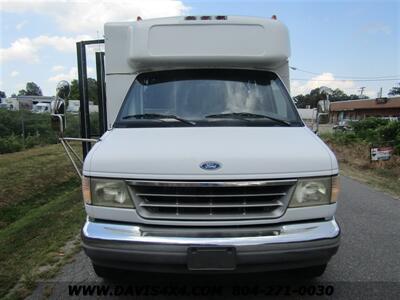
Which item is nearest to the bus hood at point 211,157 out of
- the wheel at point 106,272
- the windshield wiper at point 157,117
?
the windshield wiper at point 157,117

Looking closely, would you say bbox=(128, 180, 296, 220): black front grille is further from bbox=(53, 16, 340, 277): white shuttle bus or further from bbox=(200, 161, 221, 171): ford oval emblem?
bbox=(200, 161, 221, 171): ford oval emblem

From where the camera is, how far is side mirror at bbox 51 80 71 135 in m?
5.12

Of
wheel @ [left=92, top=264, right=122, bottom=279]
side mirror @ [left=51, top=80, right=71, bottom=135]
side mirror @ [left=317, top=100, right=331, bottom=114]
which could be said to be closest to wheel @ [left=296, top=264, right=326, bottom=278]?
wheel @ [left=92, top=264, right=122, bottom=279]

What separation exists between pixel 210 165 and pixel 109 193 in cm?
85

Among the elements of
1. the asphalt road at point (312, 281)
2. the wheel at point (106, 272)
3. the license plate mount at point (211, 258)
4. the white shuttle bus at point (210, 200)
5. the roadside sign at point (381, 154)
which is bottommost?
the roadside sign at point (381, 154)

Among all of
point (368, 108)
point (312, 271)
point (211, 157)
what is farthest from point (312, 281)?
point (368, 108)

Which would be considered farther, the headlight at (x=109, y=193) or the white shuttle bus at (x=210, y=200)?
the headlight at (x=109, y=193)

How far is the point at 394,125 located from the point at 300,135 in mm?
16285

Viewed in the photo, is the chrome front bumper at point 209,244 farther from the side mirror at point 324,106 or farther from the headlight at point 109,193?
the side mirror at point 324,106

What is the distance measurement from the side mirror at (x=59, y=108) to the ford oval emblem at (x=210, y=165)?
2231 mm

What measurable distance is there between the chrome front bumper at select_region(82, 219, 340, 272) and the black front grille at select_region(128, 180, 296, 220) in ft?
0.36

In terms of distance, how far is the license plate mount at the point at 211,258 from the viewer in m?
3.46

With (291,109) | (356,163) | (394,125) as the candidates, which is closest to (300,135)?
(291,109)

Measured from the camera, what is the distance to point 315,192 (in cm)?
371
